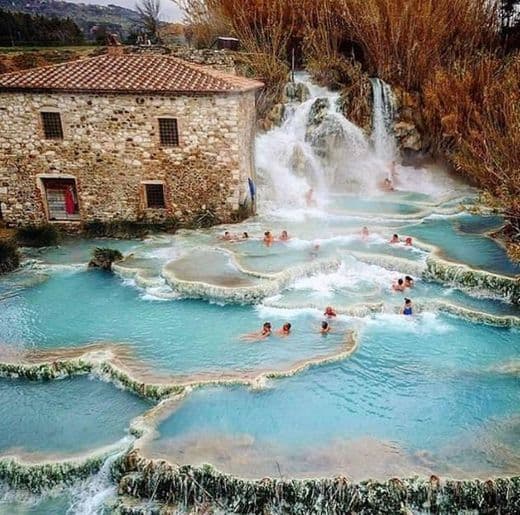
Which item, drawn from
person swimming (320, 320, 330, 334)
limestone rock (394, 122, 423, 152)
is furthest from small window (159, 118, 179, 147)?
limestone rock (394, 122, 423, 152)

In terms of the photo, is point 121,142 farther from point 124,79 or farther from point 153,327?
point 153,327

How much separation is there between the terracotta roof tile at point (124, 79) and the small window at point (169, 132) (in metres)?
1.04

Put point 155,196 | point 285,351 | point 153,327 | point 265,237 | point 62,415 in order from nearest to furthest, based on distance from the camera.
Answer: point 62,415 → point 285,351 → point 153,327 → point 265,237 → point 155,196

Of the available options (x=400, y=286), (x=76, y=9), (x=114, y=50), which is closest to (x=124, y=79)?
(x=114, y=50)

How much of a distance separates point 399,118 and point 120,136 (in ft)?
45.8

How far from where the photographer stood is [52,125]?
1966 centimetres

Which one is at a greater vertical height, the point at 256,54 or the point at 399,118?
the point at 256,54

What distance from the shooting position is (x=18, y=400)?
1139cm

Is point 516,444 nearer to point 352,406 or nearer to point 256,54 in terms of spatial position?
point 352,406

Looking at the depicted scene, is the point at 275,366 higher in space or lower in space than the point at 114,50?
lower

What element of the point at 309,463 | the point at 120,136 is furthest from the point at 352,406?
the point at 120,136

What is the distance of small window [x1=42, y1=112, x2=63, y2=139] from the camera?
64.1 ft

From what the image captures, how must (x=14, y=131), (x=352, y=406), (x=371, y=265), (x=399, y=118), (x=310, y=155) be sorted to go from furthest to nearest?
(x=399, y=118), (x=310, y=155), (x=14, y=131), (x=371, y=265), (x=352, y=406)

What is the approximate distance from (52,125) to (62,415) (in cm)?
1225
